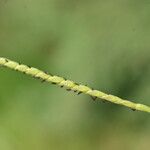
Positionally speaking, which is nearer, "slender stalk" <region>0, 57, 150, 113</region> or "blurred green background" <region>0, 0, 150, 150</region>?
"slender stalk" <region>0, 57, 150, 113</region>

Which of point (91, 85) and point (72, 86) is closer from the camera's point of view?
point (72, 86)

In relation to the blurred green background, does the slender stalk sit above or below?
above

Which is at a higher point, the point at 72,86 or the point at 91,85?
the point at 72,86

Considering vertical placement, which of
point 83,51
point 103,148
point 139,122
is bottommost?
point 103,148

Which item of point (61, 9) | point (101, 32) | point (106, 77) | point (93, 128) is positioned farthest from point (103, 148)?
point (61, 9)

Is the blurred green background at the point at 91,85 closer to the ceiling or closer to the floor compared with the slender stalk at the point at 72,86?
closer to the floor

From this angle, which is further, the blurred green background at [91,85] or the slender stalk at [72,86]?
the blurred green background at [91,85]

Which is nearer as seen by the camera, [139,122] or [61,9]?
[139,122]

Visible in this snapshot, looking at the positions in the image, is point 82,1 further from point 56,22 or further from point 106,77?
point 106,77
